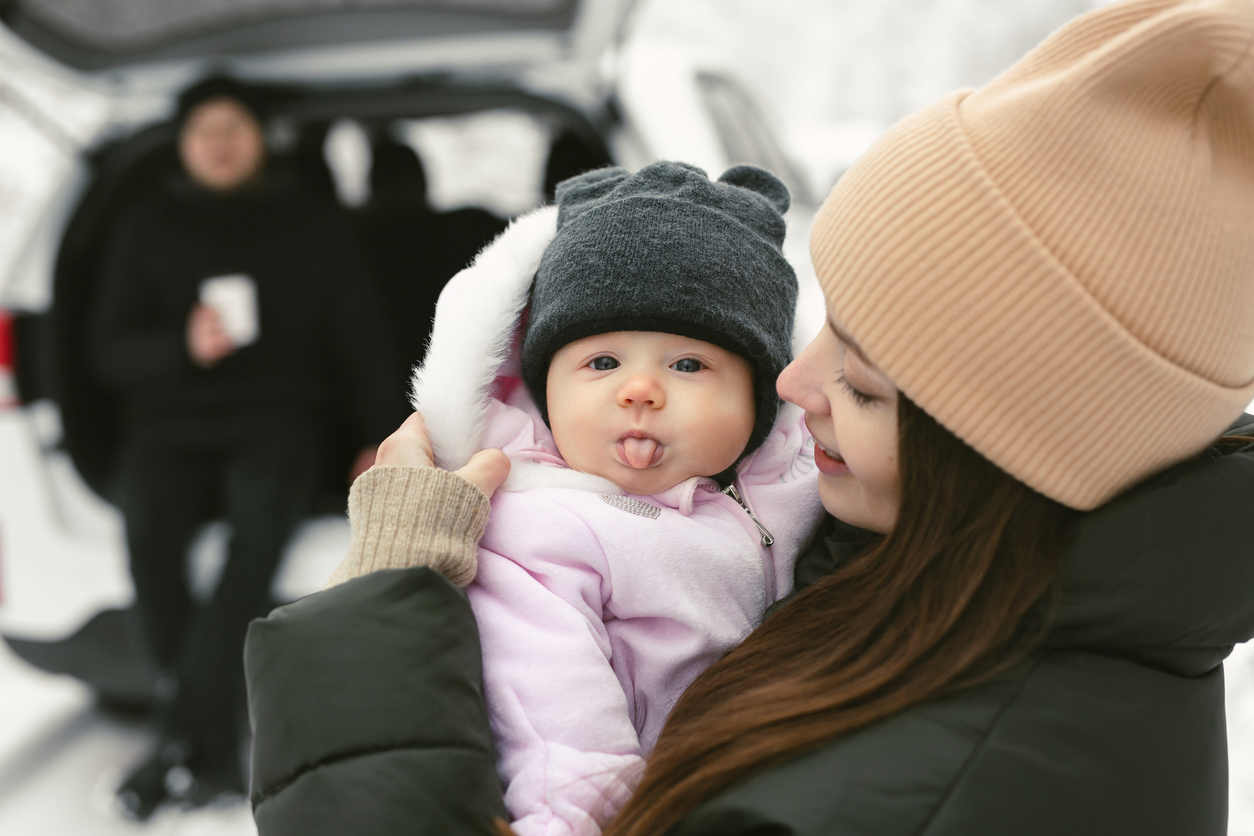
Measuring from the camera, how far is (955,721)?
64 centimetres

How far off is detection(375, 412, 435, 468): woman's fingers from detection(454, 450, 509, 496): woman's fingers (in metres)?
0.04

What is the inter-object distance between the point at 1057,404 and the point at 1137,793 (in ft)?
0.93

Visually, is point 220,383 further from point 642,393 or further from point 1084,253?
point 1084,253

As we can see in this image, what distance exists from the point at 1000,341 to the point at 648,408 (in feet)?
1.15

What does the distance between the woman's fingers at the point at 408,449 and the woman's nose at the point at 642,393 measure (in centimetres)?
20

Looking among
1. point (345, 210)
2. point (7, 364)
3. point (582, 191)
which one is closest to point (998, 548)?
point (582, 191)

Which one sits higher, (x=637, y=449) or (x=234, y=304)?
(x=637, y=449)

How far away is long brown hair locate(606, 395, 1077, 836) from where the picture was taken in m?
0.67

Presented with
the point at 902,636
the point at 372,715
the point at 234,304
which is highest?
the point at 902,636

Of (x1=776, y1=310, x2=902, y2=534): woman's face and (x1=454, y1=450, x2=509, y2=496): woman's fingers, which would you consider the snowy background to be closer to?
(x1=776, y1=310, x2=902, y2=534): woman's face

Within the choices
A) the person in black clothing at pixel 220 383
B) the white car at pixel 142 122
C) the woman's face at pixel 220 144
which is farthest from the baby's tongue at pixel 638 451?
the woman's face at pixel 220 144

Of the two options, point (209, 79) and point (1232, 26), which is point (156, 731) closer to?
point (209, 79)

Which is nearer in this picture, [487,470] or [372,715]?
[372,715]

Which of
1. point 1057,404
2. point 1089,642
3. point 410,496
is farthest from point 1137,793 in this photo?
point 410,496
